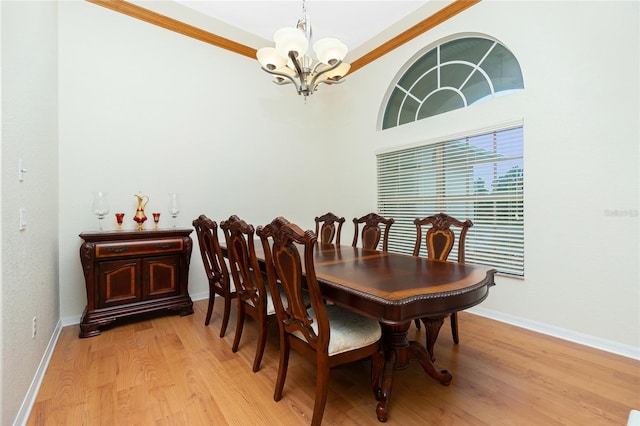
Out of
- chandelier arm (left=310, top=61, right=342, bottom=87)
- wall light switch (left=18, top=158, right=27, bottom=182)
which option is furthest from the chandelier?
wall light switch (left=18, top=158, right=27, bottom=182)

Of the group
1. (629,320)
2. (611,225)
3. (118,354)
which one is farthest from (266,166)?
(629,320)

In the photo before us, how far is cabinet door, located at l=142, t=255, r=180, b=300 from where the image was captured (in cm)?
289

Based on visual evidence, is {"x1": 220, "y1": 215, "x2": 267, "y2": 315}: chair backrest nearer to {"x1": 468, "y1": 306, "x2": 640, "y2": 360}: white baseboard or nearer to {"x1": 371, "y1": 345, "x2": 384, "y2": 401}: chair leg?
{"x1": 371, "y1": 345, "x2": 384, "y2": 401}: chair leg

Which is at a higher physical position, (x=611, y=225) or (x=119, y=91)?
(x=119, y=91)

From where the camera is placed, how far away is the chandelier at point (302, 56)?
7.66ft

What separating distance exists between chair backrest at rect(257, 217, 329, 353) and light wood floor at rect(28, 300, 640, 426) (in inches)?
18.6

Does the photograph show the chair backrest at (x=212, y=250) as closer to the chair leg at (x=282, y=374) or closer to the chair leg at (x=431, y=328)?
the chair leg at (x=282, y=374)

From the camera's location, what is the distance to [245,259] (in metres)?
2.03

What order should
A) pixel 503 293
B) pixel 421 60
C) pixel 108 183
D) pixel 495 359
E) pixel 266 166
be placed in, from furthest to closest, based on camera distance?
pixel 266 166 < pixel 421 60 < pixel 108 183 < pixel 503 293 < pixel 495 359

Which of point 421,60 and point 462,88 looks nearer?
point 462,88

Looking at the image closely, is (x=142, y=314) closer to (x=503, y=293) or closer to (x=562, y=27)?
(x=503, y=293)

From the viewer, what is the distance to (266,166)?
14.0ft

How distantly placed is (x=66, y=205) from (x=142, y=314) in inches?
51.5

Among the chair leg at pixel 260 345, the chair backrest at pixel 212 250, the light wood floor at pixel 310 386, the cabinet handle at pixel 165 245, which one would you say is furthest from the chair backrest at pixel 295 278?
the cabinet handle at pixel 165 245
